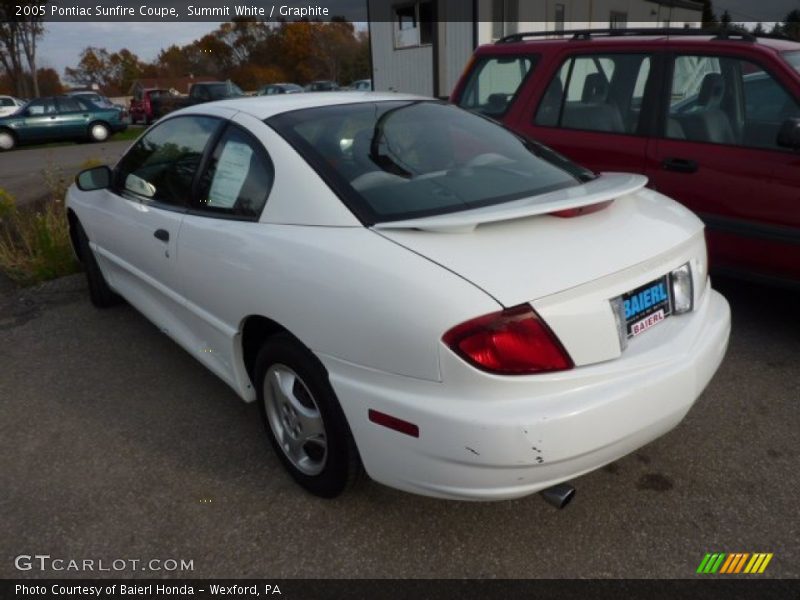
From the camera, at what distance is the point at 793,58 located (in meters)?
3.66

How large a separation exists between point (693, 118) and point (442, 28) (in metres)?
12.7

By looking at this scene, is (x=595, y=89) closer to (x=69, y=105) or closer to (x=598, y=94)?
(x=598, y=94)

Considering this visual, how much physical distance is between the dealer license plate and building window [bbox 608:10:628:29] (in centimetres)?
1904

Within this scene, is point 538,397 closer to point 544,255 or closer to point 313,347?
point 544,255

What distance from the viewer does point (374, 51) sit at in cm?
1728

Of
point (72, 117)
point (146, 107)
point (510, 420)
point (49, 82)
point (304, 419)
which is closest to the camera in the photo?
point (510, 420)

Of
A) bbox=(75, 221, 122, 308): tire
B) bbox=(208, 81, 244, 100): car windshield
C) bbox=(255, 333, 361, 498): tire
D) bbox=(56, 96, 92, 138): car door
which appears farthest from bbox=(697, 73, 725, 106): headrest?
bbox=(208, 81, 244, 100): car windshield

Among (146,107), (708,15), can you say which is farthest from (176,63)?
(708,15)

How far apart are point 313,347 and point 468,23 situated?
47.1 ft

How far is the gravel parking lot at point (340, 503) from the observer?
2221 mm

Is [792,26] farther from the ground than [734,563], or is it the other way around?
[792,26]

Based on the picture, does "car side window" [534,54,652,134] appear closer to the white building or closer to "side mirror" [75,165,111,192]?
"side mirror" [75,165,111,192]

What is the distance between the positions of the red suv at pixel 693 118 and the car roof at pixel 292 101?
1.59 m
